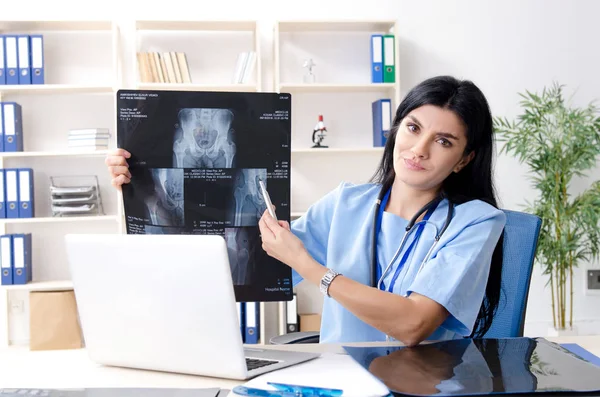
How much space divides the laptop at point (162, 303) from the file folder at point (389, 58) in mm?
2897

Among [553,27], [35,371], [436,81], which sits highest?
→ [553,27]

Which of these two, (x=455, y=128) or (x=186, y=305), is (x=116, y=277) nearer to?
(x=186, y=305)

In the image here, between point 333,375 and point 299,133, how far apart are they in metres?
3.09

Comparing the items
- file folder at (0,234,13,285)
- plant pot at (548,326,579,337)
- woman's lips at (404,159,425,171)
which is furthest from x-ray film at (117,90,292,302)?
plant pot at (548,326,579,337)

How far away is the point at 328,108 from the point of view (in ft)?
13.4

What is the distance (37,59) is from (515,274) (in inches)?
117

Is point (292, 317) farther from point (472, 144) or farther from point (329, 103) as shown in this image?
point (472, 144)

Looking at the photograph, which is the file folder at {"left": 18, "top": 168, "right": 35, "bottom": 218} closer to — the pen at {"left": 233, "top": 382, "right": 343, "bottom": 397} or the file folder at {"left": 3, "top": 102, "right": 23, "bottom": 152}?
the file folder at {"left": 3, "top": 102, "right": 23, "bottom": 152}

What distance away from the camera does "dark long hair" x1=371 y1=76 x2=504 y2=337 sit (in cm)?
160

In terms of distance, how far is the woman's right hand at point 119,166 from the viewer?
134cm

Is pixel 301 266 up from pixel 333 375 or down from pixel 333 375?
up

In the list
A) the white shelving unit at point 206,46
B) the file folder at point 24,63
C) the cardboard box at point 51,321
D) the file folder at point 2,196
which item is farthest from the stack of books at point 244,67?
the cardboard box at point 51,321

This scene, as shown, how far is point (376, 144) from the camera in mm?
3930

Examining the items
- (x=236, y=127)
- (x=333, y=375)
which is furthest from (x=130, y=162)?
(x=333, y=375)
